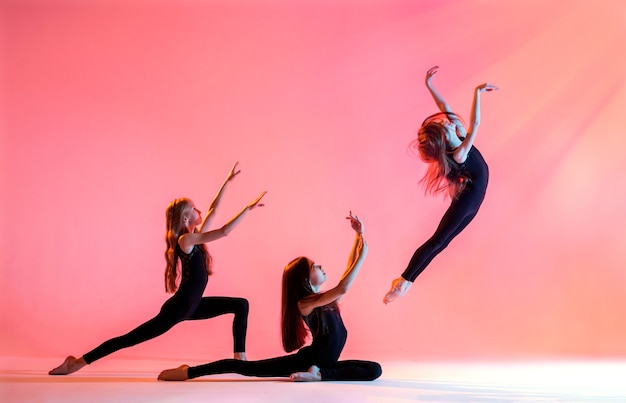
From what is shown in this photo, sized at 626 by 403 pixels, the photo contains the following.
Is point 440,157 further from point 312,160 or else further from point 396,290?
point 312,160

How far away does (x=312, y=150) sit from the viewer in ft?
24.8

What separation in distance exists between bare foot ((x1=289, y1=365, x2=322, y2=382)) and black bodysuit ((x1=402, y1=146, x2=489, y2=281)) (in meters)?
0.83

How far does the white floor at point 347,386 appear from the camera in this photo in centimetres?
434

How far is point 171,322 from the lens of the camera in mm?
5145

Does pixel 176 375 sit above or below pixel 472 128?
below

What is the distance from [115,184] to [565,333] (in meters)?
4.32

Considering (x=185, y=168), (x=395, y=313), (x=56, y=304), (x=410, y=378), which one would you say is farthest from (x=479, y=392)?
(x=56, y=304)

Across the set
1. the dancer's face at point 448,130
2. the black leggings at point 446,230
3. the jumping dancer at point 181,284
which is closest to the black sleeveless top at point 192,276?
the jumping dancer at point 181,284

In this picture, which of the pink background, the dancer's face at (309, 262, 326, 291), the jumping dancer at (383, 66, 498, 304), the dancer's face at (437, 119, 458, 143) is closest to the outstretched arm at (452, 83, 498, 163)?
the jumping dancer at (383, 66, 498, 304)

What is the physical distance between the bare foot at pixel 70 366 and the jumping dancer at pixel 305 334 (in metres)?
0.64

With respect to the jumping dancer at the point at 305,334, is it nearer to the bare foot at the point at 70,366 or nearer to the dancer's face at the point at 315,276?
the dancer's face at the point at 315,276

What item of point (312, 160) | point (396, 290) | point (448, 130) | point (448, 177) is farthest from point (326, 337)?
point (312, 160)

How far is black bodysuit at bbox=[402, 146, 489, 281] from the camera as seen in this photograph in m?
5.18

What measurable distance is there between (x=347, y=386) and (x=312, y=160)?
3.16 metres
